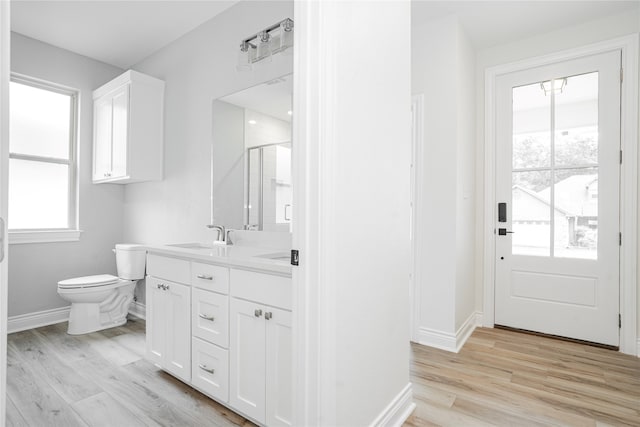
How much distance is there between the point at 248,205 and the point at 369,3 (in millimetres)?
1587

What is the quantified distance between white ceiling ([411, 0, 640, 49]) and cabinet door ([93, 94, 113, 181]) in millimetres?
2932

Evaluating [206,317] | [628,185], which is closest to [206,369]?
[206,317]

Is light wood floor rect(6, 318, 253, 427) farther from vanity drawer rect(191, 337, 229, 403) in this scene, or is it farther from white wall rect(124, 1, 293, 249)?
white wall rect(124, 1, 293, 249)

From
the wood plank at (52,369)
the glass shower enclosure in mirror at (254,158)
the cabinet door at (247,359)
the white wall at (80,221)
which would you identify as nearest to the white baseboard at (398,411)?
the cabinet door at (247,359)

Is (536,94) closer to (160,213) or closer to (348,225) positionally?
(348,225)

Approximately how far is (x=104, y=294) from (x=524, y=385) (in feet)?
10.8

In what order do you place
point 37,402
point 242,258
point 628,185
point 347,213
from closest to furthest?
1. point 347,213
2. point 242,258
3. point 37,402
4. point 628,185

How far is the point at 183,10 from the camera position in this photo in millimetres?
2771

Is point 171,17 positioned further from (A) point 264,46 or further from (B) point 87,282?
(B) point 87,282

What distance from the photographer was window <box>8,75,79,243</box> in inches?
124

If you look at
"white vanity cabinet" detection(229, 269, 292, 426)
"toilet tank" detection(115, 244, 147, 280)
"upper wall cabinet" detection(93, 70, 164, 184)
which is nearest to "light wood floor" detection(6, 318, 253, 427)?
"white vanity cabinet" detection(229, 269, 292, 426)

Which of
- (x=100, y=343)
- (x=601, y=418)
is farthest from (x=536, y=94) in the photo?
(x=100, y=343)

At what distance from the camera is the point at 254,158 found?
2553mm

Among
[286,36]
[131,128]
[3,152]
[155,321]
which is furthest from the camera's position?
[131,128]
